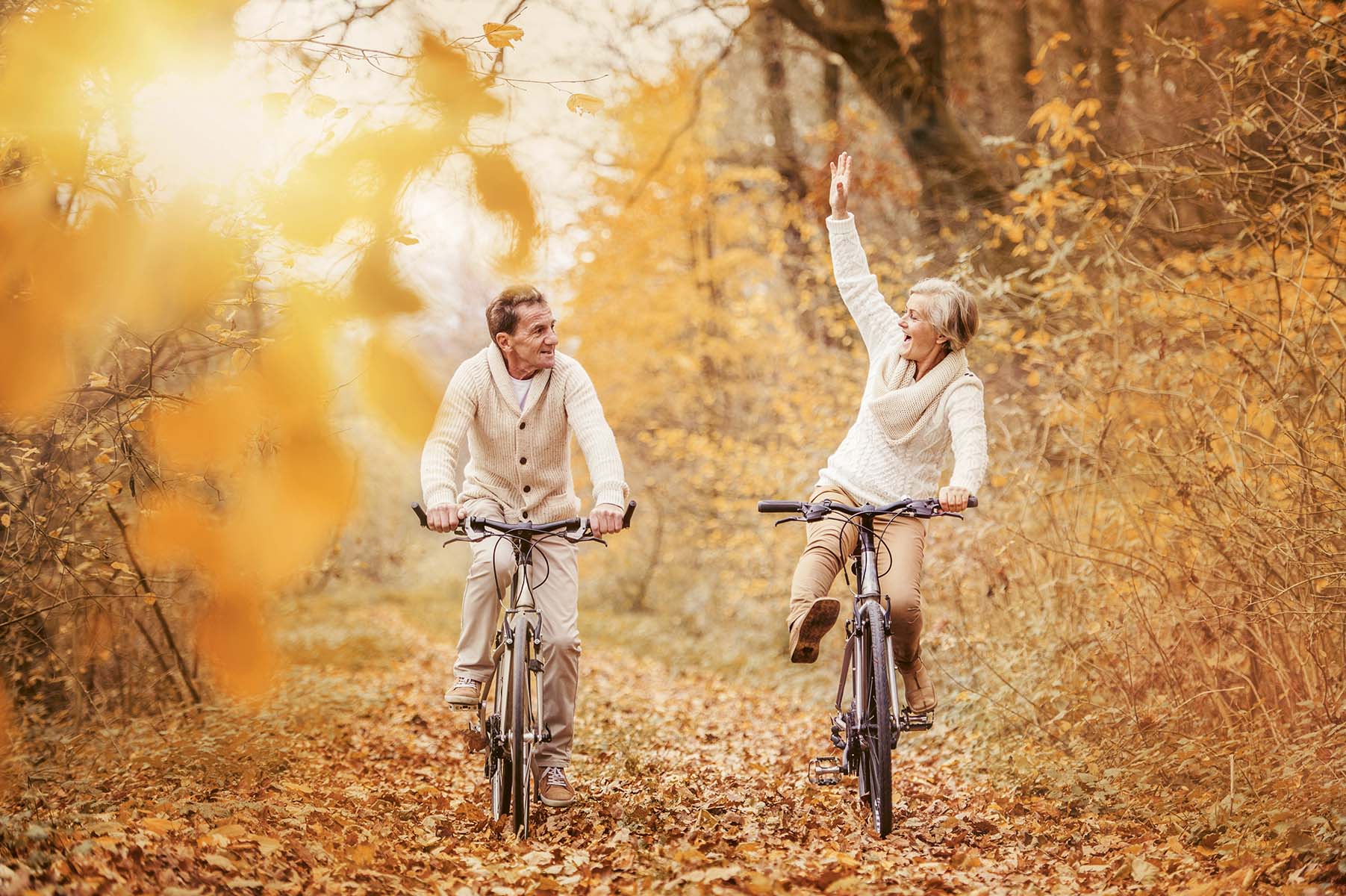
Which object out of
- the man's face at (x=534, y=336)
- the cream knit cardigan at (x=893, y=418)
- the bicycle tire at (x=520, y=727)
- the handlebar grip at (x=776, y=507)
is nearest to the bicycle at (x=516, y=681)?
the bicycle tire at (x=520, y=727)

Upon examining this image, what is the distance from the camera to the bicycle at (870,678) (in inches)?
173

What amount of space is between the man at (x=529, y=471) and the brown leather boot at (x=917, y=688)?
1.44m

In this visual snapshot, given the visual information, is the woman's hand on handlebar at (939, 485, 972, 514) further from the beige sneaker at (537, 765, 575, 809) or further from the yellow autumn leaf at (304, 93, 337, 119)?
the yellow autumn leaf at (304, 93, 337, 119)

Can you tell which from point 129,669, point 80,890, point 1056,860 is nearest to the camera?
point 80,890

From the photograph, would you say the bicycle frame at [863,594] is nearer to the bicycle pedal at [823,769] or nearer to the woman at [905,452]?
the woman at [905,452]

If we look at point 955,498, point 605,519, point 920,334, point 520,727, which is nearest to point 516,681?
point 520,727

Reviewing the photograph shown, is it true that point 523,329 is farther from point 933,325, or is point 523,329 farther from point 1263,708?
point 1263,708

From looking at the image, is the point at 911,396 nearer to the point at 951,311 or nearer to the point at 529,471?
the point at 951,311

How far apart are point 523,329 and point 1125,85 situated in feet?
26.9

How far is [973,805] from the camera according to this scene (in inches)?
205

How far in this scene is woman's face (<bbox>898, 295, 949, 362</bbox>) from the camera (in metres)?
4.72

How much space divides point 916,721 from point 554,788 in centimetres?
155

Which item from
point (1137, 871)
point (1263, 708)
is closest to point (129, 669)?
point (1137, 871)

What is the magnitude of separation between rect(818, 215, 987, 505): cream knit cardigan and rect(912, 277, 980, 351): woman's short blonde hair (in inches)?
3.9
